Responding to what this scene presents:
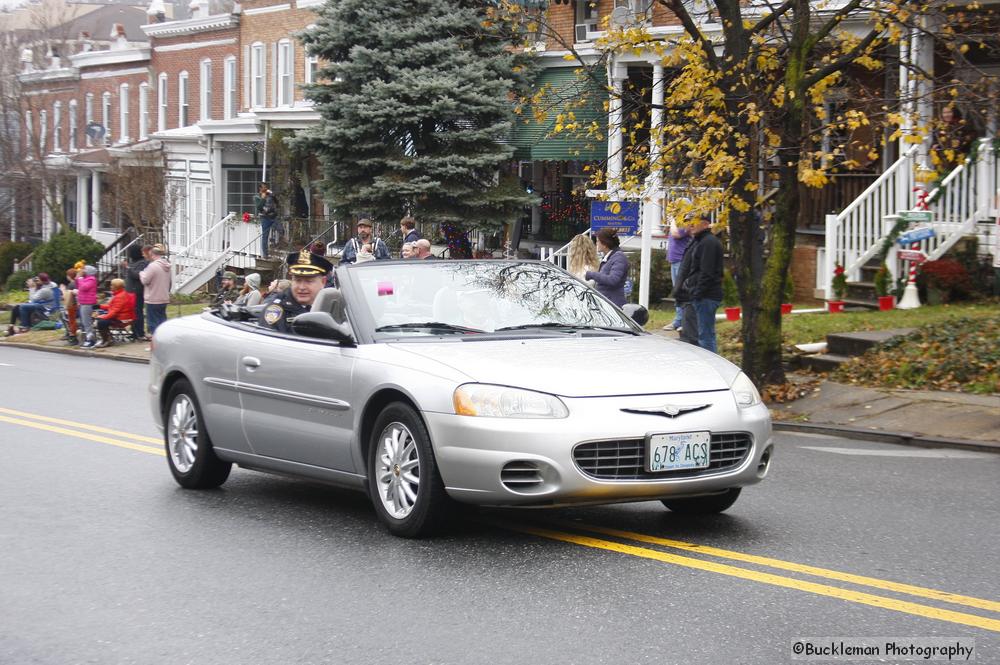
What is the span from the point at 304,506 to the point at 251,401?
0.77 metres

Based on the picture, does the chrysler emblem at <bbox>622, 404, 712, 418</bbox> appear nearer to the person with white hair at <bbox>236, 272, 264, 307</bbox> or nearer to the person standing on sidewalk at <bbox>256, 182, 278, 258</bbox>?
the person with white hair at <bbox>236, 272, 264, 307</bbox>

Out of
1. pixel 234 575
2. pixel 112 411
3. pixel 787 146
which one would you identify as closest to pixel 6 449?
pixel 112 411

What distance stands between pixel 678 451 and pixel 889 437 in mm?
5877

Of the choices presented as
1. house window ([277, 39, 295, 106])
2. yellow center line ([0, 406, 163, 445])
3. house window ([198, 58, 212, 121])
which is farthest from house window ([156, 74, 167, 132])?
yellow center line ([0, 406, 163, 445])

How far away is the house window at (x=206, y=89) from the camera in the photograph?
4728 centimetres

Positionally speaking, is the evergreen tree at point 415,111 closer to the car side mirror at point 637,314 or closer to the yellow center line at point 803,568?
the car side mirror at point 637,314

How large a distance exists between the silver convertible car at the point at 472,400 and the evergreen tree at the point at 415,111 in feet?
64.6

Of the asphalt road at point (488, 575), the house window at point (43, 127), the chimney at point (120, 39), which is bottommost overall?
the asphalt road at point (488, 575)

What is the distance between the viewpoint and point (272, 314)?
8992 mm

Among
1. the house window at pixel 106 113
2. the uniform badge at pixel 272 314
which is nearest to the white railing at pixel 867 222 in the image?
the uniform badge at pixel 272 314

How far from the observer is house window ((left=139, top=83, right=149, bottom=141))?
5269 centimetres

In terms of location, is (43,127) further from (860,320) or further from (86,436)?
(86,436)

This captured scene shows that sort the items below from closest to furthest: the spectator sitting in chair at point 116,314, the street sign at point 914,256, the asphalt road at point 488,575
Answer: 1. the asphalt road at point 488,575
2. the street sign at point 914,256
3. the spectator sitting in chair at point 116,314

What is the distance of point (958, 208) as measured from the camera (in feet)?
70.1
